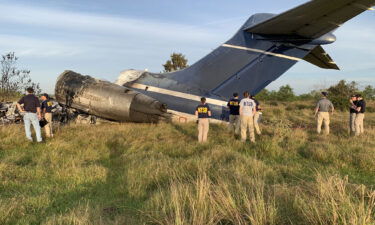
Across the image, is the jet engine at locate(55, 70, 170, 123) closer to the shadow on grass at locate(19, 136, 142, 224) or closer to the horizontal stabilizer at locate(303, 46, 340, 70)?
the shadow on grass at locate(19, 136, 142, 224)

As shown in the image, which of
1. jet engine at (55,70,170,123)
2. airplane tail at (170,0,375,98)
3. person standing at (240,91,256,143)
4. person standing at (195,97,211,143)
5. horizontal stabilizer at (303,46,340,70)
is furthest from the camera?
jet engine at (55,70,170,123)

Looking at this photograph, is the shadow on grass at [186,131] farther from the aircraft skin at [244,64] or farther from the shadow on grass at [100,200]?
the shadow on grass at [100,200]

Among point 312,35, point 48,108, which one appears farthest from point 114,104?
point 312,35

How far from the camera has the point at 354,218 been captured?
2.91 metres

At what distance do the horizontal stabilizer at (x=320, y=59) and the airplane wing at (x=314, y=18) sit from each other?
1.92 m

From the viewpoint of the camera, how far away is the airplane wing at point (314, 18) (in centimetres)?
745

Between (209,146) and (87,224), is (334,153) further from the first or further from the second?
(87,224)

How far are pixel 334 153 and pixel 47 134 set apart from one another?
9956 millimetres

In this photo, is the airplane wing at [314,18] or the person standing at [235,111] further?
the person standing at [235,111]

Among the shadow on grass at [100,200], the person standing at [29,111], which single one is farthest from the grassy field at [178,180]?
the person standing at [29,111]

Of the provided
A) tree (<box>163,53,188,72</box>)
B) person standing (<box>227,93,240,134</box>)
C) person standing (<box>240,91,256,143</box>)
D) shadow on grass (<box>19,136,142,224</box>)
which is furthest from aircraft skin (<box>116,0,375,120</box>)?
tree (<box>163,53,188,72</box>)

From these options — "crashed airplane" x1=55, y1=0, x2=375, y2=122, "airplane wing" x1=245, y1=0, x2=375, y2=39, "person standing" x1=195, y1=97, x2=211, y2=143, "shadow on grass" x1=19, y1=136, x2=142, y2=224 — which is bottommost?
"shadow on grass" x1=19, y1=136, x2=142, y2=224

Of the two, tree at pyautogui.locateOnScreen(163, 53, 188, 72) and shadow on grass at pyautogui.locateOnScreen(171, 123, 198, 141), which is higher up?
tree at pyautogui.locateOnScreen(163, 53, 188, 72)

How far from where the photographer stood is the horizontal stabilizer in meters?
12.1
